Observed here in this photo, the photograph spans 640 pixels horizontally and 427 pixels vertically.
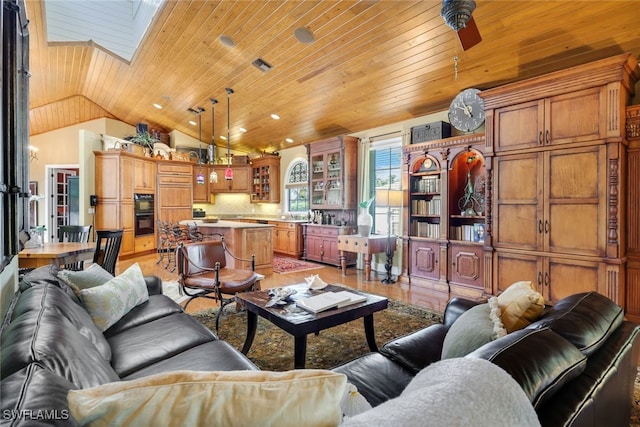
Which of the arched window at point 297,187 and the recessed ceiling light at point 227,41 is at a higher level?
the recessed ceiling light at point 227,41

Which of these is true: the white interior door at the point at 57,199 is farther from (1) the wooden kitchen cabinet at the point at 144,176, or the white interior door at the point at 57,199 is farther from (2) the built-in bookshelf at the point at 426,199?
(2) the built-in bookshelf at the point at 426,199

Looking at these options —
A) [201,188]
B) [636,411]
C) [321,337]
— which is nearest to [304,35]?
[321,337]

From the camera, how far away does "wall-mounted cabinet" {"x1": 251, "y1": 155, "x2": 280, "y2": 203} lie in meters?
8.46

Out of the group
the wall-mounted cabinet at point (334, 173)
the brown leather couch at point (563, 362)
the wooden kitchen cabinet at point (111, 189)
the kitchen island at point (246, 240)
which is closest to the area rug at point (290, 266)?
the kitchen island at point (246, 240)

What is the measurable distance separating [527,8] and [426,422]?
11.8 feet

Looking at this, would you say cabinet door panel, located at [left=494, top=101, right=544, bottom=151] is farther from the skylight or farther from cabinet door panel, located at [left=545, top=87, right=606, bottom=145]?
the skylight

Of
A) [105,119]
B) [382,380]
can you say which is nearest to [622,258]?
[382,380]

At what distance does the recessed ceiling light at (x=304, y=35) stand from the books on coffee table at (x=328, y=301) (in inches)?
121

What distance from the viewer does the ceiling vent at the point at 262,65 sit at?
4617 millimetres

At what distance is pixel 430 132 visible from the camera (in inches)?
192

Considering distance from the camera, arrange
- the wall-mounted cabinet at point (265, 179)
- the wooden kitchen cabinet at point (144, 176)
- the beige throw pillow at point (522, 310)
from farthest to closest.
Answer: the wall-mounted cabinet at point (265, 179)
the wooden kitchen cabinet at point (144, 176)
the beige throw pillow at point (522, 310)

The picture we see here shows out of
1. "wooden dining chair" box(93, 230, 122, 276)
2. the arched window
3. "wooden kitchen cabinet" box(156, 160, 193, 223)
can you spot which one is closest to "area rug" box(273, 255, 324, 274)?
the arched window

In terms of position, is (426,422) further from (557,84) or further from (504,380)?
(557,84)

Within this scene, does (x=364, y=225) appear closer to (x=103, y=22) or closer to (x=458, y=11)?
(x=458, y=11)
